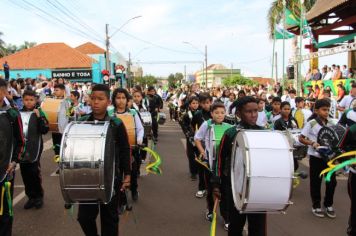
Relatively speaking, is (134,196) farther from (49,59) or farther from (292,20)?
(49,59)

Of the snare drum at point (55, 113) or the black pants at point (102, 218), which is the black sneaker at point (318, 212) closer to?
the black pants at point (102, 218)

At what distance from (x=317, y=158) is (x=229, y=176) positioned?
7.73 ft

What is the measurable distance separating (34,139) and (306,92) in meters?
18.1

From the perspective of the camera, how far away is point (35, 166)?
602cm

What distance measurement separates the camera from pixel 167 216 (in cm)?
574

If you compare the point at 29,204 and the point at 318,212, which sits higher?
the point at 29,204

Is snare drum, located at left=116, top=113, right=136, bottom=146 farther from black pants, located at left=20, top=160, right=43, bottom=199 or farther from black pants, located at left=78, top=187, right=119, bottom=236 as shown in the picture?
black pants, located at left=78, top=187, right=119, bottom=236

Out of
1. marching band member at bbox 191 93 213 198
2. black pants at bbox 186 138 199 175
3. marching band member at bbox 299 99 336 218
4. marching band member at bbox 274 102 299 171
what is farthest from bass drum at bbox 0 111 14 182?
marching band member at bbox 274 102 299 171

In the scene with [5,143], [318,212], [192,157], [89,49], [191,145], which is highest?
[89,49]

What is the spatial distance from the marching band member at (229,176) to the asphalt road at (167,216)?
1.32 m

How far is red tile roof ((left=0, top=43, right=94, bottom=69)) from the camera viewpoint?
5181cm

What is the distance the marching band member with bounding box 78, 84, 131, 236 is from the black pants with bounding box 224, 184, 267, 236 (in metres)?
1.02

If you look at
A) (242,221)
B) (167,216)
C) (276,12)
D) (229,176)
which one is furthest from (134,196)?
(276,12)

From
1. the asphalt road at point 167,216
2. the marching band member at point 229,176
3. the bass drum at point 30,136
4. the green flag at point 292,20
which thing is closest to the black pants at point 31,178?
the bass drum at point 30,136
